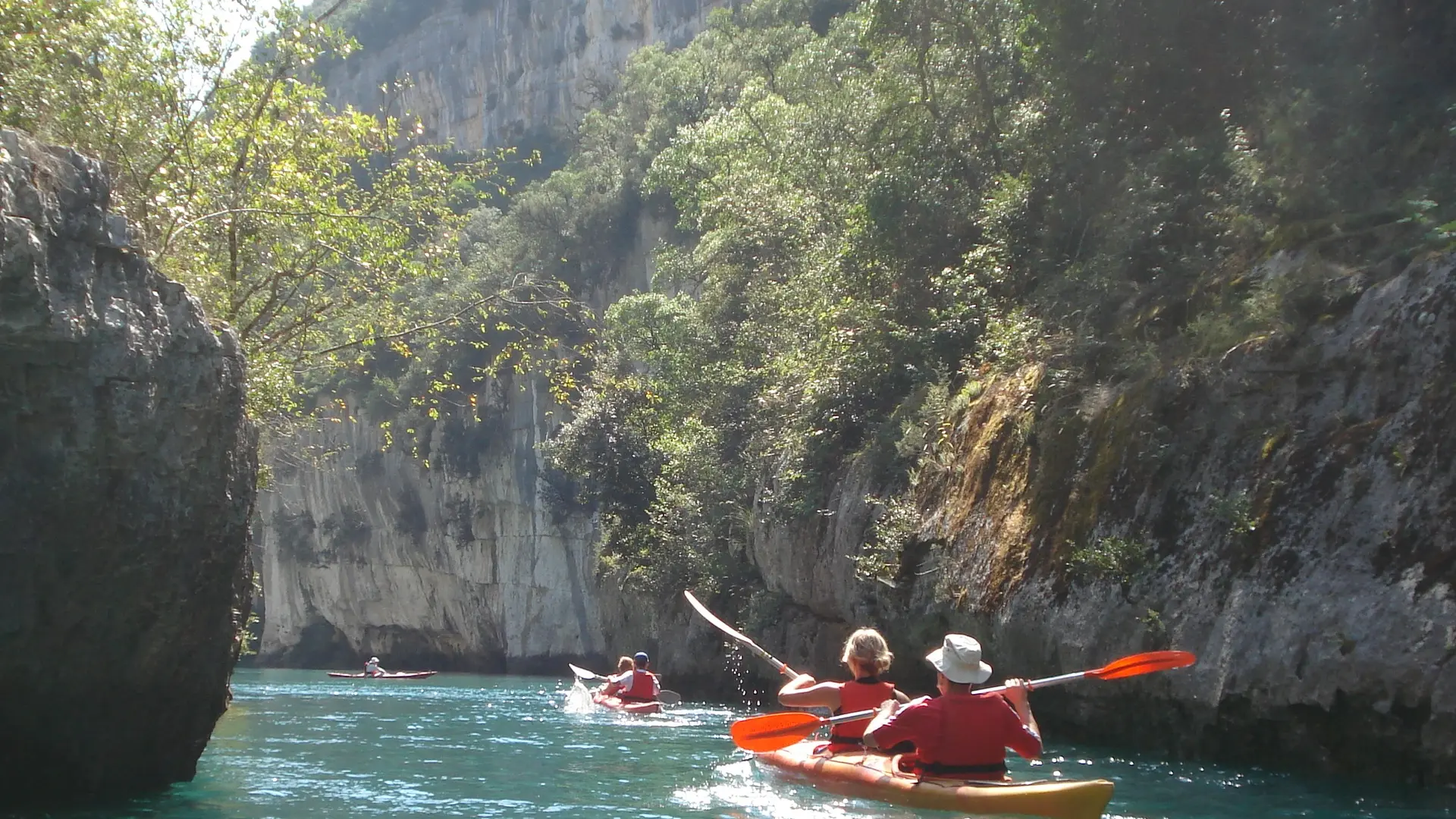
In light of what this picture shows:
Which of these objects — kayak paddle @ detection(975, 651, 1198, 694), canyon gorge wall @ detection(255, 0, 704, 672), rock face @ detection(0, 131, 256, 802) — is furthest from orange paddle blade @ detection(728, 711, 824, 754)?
canyon gorge wall @ detection(255, 0, 704, 672)

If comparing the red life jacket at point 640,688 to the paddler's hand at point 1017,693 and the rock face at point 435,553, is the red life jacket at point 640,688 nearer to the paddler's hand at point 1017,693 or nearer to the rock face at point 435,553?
the paddler's hand at point 1017,693

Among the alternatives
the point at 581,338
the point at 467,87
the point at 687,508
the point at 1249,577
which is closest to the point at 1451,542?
the point at 1249,577

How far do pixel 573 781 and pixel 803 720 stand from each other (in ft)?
7.97

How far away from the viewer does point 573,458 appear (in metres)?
31.0

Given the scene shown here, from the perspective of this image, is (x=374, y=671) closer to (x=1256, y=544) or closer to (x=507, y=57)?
(x=1256, y=544)

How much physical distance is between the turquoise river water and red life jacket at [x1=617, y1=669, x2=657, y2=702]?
62 cm

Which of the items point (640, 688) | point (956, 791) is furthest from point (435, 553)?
point (956, 791)

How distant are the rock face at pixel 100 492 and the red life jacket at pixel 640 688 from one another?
10.0m

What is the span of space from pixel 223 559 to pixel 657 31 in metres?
44.6

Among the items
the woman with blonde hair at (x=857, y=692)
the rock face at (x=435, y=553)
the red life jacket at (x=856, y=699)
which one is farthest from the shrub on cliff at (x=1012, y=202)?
the rock face at (x=435, y=553)

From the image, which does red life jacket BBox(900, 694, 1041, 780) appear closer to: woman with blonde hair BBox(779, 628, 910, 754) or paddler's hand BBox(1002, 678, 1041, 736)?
paddler's hand BBox(1002, 678, 1041, 736)

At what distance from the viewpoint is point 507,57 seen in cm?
5728

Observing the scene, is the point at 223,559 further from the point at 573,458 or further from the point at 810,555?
the point at 573,458

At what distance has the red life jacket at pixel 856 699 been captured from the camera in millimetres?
8969
